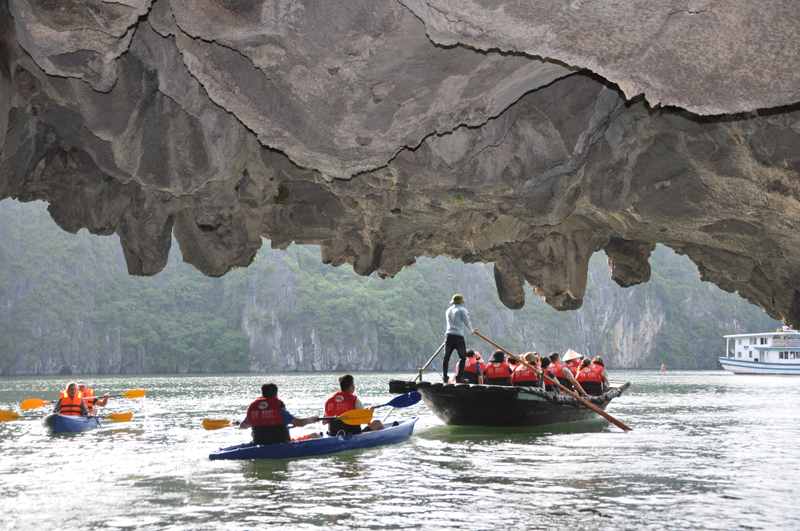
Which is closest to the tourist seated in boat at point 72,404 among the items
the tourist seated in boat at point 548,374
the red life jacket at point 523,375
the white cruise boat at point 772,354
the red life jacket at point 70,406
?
the red life jacket at point 70,406

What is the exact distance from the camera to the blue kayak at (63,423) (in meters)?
14.6

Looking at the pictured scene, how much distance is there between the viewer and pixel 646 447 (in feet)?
40.8

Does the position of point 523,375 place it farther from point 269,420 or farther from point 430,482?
point 269,420

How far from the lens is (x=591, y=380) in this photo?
16.2 meters

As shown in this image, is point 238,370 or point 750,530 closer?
point 750,530

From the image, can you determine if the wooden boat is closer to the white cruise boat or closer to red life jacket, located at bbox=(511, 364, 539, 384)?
red life jacket, located at bbox=(511, 364, 539, 384)

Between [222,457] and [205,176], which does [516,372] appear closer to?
[222,457]

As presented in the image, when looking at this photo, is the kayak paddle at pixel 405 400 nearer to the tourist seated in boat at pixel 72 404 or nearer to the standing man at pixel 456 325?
the standing man at pixel 456 325

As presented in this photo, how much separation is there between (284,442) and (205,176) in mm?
4360

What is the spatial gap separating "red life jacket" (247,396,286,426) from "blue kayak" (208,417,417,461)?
348 millimetres

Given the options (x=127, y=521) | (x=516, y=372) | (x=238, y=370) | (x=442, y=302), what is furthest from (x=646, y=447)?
(x=442, y=302)

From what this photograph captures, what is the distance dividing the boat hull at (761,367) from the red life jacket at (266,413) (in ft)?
193

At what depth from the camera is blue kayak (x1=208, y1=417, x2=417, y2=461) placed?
10180mm

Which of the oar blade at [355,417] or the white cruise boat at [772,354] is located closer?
the oar blade at [355,417]
